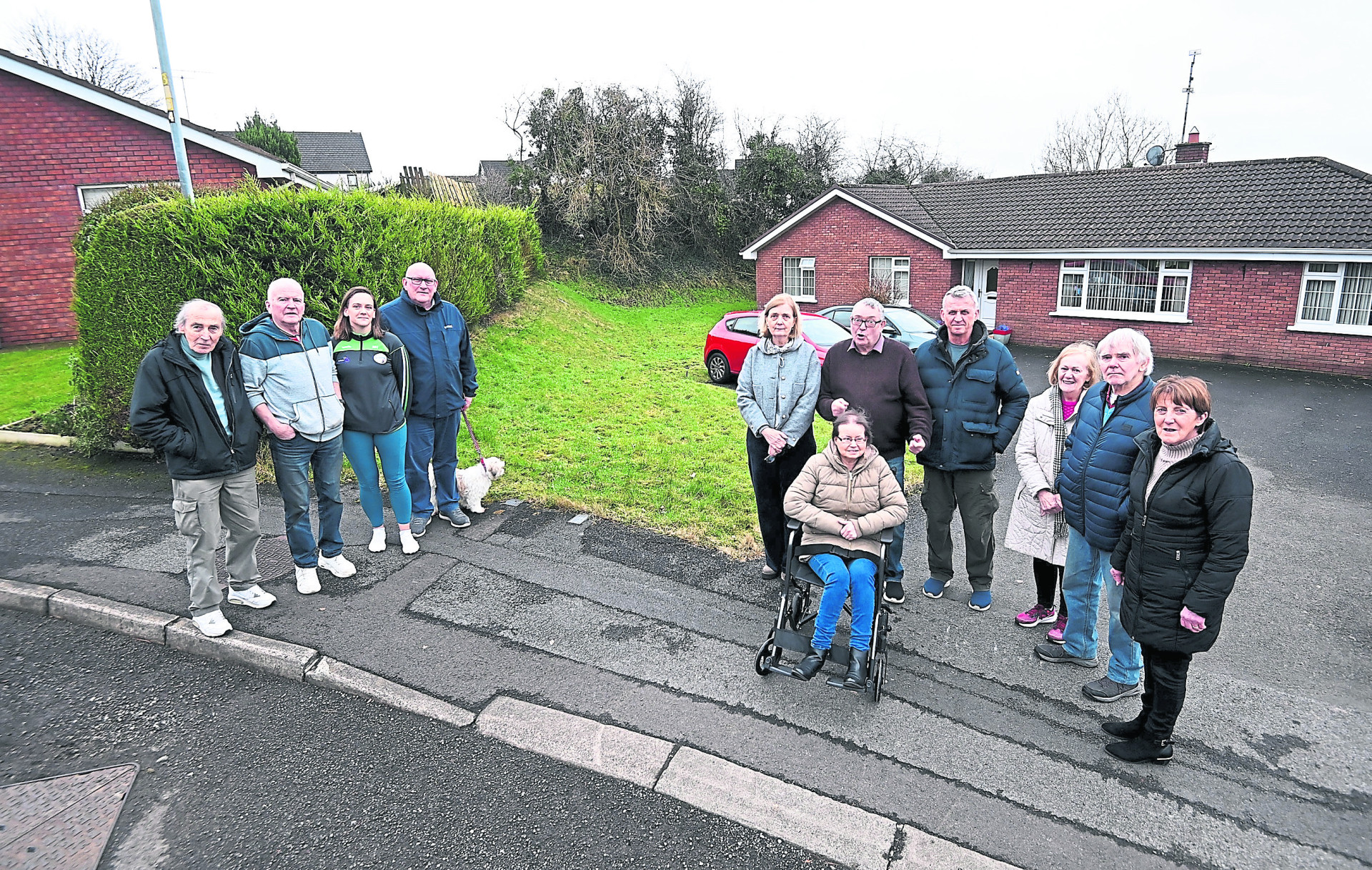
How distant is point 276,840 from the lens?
122 inches

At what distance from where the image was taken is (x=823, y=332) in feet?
39.6

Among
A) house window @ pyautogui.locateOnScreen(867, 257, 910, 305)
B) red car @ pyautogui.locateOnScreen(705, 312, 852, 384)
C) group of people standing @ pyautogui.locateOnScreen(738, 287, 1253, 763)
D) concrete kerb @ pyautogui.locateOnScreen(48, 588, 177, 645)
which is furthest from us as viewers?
house window @ pyautogui.locateOnScreen(867, 257, 910, 305)

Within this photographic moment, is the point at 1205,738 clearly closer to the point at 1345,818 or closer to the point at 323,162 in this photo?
the point at 1345,818

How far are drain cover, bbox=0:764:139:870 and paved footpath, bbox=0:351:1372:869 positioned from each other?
121 centimetres

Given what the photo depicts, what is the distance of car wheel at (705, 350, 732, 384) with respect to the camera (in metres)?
13.3

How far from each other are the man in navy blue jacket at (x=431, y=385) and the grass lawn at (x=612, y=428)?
0.82 metres

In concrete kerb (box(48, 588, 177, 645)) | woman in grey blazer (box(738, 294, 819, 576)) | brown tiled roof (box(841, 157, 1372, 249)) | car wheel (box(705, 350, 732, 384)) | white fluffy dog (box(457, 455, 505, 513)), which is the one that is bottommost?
concrete kerb (box(48, 588, 177, 645))

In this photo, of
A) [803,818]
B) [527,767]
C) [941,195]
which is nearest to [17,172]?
[527,767]

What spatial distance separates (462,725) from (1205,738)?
3799 millimetres

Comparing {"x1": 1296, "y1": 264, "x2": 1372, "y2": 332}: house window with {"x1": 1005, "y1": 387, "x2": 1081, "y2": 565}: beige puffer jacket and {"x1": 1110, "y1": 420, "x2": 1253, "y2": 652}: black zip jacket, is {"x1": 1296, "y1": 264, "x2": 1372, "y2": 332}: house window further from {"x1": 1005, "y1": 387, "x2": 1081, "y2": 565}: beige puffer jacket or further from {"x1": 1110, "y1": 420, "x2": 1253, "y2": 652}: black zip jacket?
{"x1": 1110, "y1": 420, "x2": 1253, "y2": 652}: black zip jacket

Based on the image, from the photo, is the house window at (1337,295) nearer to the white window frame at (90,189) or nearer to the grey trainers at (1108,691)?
the grey trainers at (1108,691)

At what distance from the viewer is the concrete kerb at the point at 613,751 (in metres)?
3.06

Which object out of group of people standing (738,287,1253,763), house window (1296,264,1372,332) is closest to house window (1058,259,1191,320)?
house window (1296,264,1372,332)

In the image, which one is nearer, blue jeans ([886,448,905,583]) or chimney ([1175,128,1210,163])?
blue jeans ([886,448,905,583])
